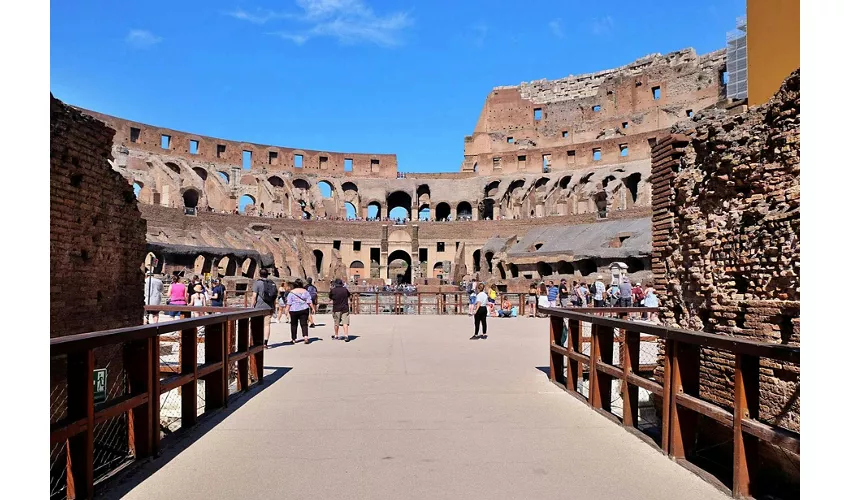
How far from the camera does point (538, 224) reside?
4284cm

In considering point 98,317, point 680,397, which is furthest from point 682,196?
point 98,317

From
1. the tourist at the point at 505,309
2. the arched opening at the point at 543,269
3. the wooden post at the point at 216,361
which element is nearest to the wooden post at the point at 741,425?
the wooden post at the point at 216,361

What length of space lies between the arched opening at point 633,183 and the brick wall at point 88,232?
4134 centimetres

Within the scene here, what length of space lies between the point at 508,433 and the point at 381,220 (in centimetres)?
4568

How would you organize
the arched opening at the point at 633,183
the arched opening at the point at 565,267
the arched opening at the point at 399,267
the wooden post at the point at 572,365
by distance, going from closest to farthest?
the wooden post at the point at 572,365
the arched opening at the point at 565,267
the arched opening at the point at 633,183
the arched opening at the point at 399,267

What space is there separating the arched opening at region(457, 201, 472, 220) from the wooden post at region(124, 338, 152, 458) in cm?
→ 5132

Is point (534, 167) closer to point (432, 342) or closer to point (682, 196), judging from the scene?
point (432, 342)

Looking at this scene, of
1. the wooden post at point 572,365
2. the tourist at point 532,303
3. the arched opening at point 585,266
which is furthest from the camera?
the arched opening at point 585,266

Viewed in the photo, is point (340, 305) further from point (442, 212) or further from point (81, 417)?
point (442, 212)

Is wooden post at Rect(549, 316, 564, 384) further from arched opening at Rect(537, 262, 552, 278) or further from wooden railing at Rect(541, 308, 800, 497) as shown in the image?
arched opening at Rect(537, 262, 552, 278)

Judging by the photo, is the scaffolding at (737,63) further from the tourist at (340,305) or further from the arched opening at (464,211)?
the tourist at (340,305)

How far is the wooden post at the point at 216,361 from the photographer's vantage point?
5648 millimetres

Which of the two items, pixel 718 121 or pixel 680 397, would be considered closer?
pixel 680 397
